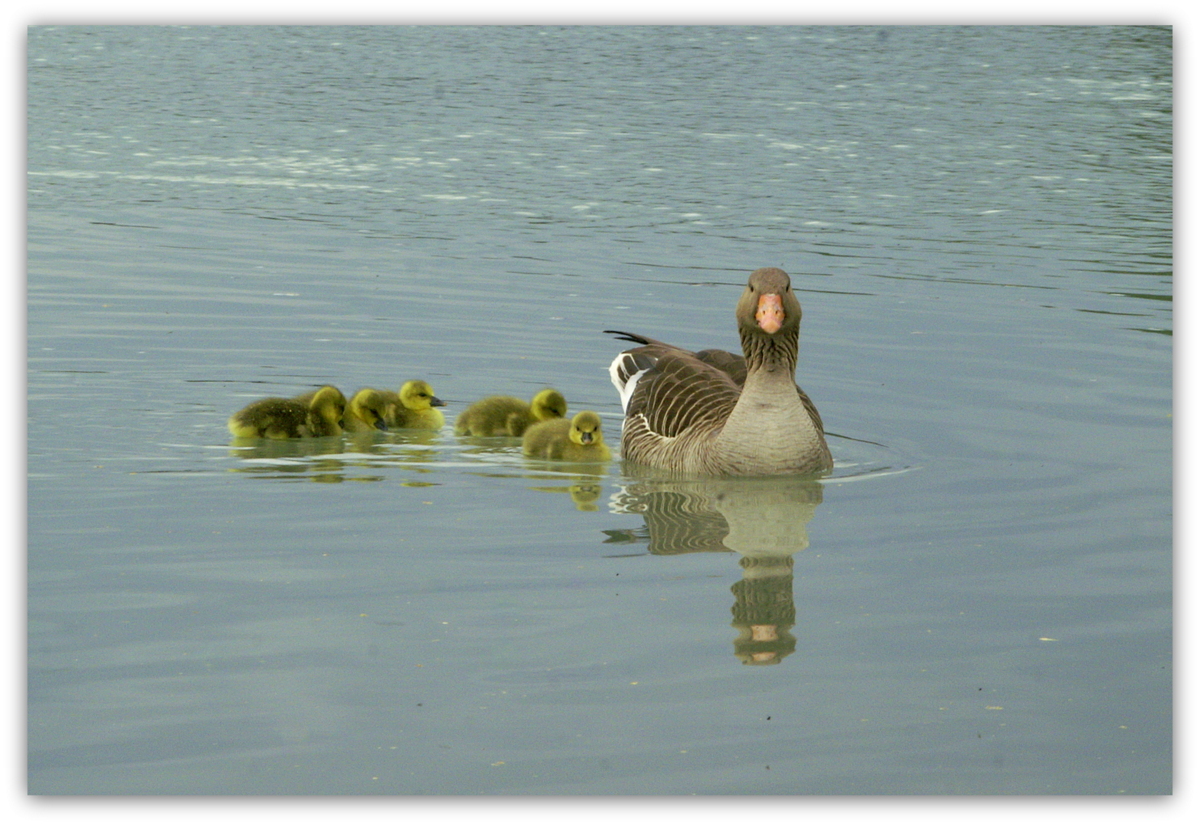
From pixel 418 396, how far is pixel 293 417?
0.84 m

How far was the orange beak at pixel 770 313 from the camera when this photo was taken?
8961 mm

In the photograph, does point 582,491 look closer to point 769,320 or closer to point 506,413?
point 769,320

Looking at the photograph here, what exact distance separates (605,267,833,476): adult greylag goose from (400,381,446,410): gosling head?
138cm

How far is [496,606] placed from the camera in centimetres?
671

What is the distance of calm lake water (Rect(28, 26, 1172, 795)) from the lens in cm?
556

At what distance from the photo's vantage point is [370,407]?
10500 millimetres

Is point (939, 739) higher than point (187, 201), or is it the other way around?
point (187, 201)

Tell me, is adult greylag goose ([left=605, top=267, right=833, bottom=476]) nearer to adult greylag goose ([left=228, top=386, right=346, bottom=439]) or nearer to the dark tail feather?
the dark tail feather

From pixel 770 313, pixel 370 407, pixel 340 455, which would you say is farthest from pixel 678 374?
pixel 340 455

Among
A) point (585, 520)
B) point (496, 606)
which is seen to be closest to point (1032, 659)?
point (496, 606)

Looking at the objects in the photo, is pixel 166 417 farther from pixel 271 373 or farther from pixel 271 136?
pixel 271 136

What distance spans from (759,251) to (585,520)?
699 centimetres

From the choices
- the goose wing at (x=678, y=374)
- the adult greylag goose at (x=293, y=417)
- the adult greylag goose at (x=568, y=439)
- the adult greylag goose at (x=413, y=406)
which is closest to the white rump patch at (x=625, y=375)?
the goose wing at (x=678, y=374)

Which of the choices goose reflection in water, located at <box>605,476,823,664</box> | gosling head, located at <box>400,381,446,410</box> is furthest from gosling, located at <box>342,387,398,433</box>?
goose reflection in water, located at <box>605,476,823,664</box>
